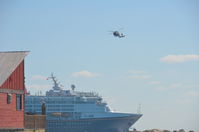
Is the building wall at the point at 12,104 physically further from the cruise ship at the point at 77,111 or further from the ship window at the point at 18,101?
the cruise ship at the point at 77,111

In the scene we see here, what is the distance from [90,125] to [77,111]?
397 cm

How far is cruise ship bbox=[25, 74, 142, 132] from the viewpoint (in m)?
130

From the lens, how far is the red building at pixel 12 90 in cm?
Result: 5047

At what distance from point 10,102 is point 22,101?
2296 mm

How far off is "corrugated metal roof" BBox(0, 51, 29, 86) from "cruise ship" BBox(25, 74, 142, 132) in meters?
75.9

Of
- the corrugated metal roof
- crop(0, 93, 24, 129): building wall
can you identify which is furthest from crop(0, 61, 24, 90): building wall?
crop(0, 93, 24, 129): building wall

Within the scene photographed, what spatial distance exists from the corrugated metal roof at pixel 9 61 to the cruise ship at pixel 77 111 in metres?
75.9

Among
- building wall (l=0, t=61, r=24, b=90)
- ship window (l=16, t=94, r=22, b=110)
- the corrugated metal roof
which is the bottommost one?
ship window (l=16, t=94, r=22, b=110)

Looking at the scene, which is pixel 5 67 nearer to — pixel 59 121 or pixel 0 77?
pixel 0 77

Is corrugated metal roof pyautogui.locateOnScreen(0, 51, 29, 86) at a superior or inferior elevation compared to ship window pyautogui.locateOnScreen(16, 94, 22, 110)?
superior

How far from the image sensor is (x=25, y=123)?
54125mm

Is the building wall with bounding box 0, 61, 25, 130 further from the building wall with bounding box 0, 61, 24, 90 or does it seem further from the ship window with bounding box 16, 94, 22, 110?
the ship window with bounding box 16, 94, 22, 110

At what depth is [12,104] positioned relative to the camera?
51.8 meters

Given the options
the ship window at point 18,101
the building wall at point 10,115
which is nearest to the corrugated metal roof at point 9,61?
the building wall at point 10,115
